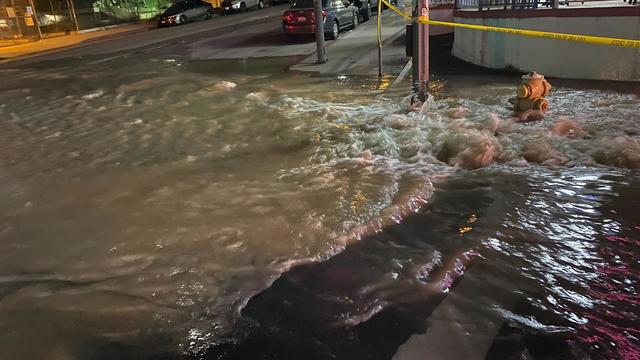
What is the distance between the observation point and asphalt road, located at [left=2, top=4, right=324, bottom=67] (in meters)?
17.6

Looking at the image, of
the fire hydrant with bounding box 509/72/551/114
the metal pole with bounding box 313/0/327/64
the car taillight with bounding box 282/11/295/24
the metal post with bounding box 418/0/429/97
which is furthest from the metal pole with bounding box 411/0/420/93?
the car taillight with bounding box 282/11/295/24

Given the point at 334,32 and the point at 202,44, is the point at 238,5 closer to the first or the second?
the point at 202,44

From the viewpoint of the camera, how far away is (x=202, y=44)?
2069 centimetres

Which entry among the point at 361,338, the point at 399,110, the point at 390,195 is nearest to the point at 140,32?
the point at 399,110

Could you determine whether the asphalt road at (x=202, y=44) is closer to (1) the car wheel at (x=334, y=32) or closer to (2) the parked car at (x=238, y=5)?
(1) the car wheel at (x=334, y=32)

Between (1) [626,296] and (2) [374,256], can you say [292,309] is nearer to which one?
(2) [374,256]

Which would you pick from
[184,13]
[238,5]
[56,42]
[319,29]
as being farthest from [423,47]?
[238,5]

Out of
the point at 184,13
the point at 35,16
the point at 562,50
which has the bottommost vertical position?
the point at 562,50

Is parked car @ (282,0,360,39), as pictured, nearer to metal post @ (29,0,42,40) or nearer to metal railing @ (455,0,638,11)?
metal railing @ (455,0,638,11)

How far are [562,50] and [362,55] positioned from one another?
19.1 feet

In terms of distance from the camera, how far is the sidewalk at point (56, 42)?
76.3 feet

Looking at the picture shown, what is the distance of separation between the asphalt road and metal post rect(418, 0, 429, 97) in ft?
28.0

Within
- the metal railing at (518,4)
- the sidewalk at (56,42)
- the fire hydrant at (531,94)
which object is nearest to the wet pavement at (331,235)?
the fire hydrant at (531,94)

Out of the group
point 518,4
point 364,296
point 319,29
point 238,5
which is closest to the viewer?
point 364,296
